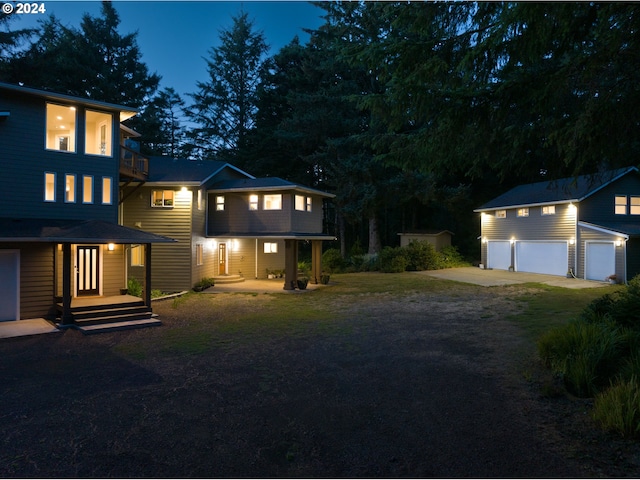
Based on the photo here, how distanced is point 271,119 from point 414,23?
30.1 metres

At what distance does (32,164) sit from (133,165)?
4229mm

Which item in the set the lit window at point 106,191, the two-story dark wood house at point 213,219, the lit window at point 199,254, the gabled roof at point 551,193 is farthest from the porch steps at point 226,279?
the gabled roof at point 551,193

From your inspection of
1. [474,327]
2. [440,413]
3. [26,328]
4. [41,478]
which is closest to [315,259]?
[474,327]

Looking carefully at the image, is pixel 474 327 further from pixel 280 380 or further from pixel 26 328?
pixel 26 328

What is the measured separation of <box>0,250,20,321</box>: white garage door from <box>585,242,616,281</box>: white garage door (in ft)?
85.0

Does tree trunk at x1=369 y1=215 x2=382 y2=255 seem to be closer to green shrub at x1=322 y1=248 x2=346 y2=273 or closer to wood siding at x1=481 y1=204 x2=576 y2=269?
green shrub at x1=322 y1=248 x2=346 y2=273

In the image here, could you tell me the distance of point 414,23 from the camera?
790cm


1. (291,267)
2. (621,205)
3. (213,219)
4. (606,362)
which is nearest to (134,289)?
(213,219)

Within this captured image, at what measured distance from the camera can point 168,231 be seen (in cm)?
1845

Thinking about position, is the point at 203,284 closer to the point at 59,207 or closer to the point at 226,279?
the point at 226,279

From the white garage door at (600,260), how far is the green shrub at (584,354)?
1612cm

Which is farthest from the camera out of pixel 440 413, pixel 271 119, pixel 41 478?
pixel 271 119

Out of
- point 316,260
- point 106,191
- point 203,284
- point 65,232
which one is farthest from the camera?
point 316,260

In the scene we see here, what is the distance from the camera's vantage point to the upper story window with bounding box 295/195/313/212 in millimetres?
19656
